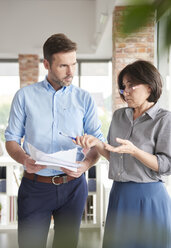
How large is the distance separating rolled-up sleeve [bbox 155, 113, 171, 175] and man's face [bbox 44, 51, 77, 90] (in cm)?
52

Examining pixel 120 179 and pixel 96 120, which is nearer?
pixel 120 179

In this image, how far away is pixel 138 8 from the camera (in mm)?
175

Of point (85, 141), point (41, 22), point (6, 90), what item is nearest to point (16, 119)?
point (85, 141)

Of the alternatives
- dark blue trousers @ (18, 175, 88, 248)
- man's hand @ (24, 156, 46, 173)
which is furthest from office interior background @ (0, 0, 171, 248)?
man's hand @ (24, 156, 46, 173)

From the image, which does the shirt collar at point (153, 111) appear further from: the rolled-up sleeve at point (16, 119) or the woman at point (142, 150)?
the rolled-up sleeve at point (16, 119)

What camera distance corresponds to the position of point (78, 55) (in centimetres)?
795

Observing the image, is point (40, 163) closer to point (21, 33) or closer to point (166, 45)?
point (166, 45)

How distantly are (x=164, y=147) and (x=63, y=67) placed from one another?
64 cm

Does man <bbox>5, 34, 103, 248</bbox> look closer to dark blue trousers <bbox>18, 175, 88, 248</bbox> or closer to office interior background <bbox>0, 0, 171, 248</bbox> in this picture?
dark blue trousers <bbox>18, 175, 88, 248</bbox>

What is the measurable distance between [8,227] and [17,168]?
77cm

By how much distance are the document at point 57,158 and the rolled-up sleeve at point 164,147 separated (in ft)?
1.24

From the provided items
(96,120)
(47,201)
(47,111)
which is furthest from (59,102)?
(47,201)

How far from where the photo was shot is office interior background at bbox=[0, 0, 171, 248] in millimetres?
4281

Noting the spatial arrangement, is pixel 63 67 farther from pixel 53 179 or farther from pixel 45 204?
pixel 45 204
